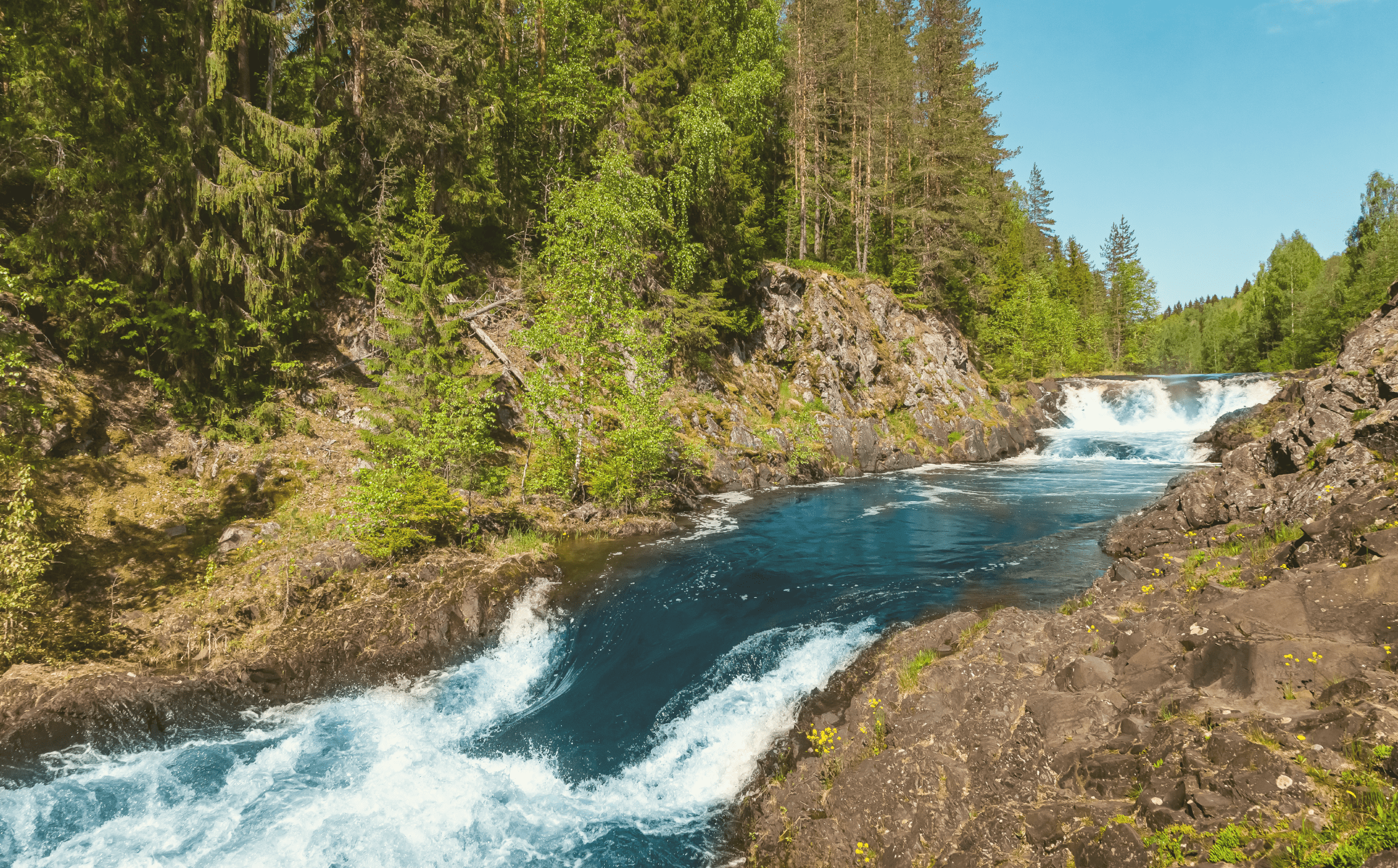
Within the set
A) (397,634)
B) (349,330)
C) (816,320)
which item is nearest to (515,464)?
(349,330)

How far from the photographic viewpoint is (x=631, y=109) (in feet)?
87.5

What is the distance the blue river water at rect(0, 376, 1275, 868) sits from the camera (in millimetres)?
6824

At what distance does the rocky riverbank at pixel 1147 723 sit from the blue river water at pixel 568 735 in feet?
3.87

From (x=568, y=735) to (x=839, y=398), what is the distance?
24.5 m

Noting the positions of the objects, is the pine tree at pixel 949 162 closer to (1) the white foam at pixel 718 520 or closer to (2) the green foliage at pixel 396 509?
(1) the white foam at pixel 718 520

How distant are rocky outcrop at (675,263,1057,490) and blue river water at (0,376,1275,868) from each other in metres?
9.62

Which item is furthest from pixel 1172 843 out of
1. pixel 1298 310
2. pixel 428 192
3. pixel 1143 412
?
pixel 1298 310

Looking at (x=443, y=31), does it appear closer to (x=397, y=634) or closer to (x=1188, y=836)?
(x=397, y=634)

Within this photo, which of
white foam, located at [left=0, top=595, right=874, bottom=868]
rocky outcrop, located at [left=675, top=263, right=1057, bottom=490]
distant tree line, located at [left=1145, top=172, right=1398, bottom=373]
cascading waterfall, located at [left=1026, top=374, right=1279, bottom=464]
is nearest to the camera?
white foam, located at [left=0, top=595, right=874, bottom=868]

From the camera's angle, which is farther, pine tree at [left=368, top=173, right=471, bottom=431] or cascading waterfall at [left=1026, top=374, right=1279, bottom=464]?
cascading waterfall at [left=1026, top=374, right=1279, bottom=464]

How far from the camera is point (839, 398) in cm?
3064

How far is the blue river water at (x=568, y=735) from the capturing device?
682 cm

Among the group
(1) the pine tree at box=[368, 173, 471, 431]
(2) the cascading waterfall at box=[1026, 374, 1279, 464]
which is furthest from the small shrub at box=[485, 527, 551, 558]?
(2) the cascading waterfall at box=[1026, 374, 1279, 464]

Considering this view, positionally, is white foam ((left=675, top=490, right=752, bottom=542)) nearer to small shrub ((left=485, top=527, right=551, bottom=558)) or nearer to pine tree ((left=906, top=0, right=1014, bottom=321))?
small shrub ((left=485, top=527, right=551, bottom=558))
